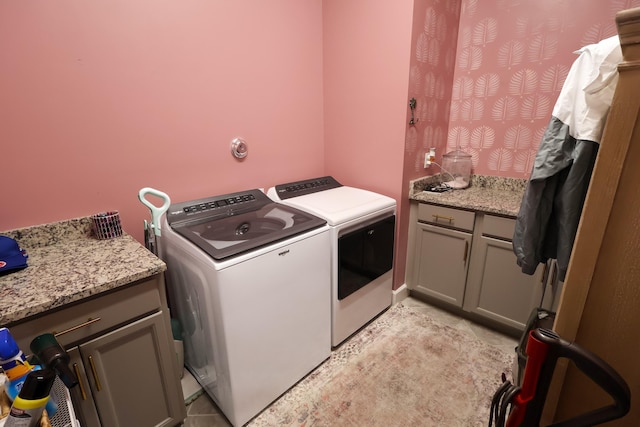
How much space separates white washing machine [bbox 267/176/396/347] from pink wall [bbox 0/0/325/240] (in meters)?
0.38

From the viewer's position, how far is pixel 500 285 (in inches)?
75.3

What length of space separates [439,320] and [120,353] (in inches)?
76.0

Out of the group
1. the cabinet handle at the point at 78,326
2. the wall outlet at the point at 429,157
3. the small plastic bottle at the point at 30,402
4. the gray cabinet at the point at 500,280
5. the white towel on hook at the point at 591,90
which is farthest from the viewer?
the wall outlet at the point at 429,157

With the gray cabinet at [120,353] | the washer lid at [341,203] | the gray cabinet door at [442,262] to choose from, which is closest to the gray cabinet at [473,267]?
the gray cabinet door at [442,262]

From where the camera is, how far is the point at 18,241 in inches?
49.6

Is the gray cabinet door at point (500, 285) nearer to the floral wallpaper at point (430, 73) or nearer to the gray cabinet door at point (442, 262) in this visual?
the gray cabinet door at point (442, 262)

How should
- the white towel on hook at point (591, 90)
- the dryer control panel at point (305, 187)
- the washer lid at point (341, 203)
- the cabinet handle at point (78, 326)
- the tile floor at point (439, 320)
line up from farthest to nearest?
the dryer control panel at point (305, 187) < the washer lid at point (341, 203) < the tile floor at point (439, 320) < the cabinet handle at point (78, 326) < the white towel on hook at point (591, 90)

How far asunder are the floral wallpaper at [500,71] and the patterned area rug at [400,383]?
1165 millimetres

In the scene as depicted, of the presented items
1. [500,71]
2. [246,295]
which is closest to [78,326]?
[246,295]

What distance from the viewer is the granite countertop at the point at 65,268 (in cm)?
92

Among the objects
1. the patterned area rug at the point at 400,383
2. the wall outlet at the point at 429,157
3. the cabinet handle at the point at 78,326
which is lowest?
the patterned area rug at the point at 400,383

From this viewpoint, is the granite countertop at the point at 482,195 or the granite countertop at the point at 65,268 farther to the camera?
the granite countertop at the point at 482,195

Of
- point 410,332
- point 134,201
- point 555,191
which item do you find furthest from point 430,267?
point 134,201

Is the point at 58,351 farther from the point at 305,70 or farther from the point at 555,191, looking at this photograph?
the point at 305,70
